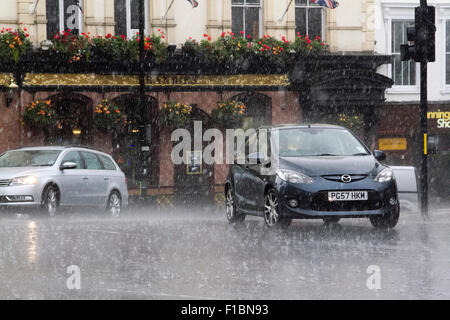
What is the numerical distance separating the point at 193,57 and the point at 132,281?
21078mm

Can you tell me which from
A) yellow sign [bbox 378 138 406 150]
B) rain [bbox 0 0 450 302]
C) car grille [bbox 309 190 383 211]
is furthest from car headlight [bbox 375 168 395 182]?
yellow sign [bbox 378 138 406 150]

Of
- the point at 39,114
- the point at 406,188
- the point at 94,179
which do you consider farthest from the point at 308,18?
the point at 94,179

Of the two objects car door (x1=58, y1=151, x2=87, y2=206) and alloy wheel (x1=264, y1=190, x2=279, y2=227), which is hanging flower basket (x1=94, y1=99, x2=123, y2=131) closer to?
car door (x1=58, y1=151, x2=87, y2=206)

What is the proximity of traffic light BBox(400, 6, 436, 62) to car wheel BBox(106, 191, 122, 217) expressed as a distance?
7.47 meters

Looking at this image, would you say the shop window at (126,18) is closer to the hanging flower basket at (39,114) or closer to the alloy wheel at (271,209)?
the hanging flower basket at (39,114)

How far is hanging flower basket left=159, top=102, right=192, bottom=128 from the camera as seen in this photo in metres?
28.4

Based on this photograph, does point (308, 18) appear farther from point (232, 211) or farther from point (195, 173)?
point (232, 211)

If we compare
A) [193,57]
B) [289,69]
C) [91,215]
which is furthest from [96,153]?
[289,69]

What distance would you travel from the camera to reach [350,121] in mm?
29766

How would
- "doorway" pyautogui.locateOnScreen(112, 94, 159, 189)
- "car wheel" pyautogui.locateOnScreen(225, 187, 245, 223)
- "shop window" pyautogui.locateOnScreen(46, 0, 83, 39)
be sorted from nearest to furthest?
"car wheel" pyautogui.locateOnScreen(225, 187, 245, 223)
"shop window" pyautogui.locateOnScreen(46, 0, 83, 39)
"doorway" pyautogui.locateOnScreen(112, 94, 159, 189)

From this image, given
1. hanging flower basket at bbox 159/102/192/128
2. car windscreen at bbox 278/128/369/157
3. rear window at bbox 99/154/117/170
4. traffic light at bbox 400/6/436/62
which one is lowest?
rear window at bbox 99/154/117/170

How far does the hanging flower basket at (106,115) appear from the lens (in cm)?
2778

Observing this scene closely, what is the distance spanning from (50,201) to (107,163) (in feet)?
10.8

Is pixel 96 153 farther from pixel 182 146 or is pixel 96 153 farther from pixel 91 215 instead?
pixel 182 146
